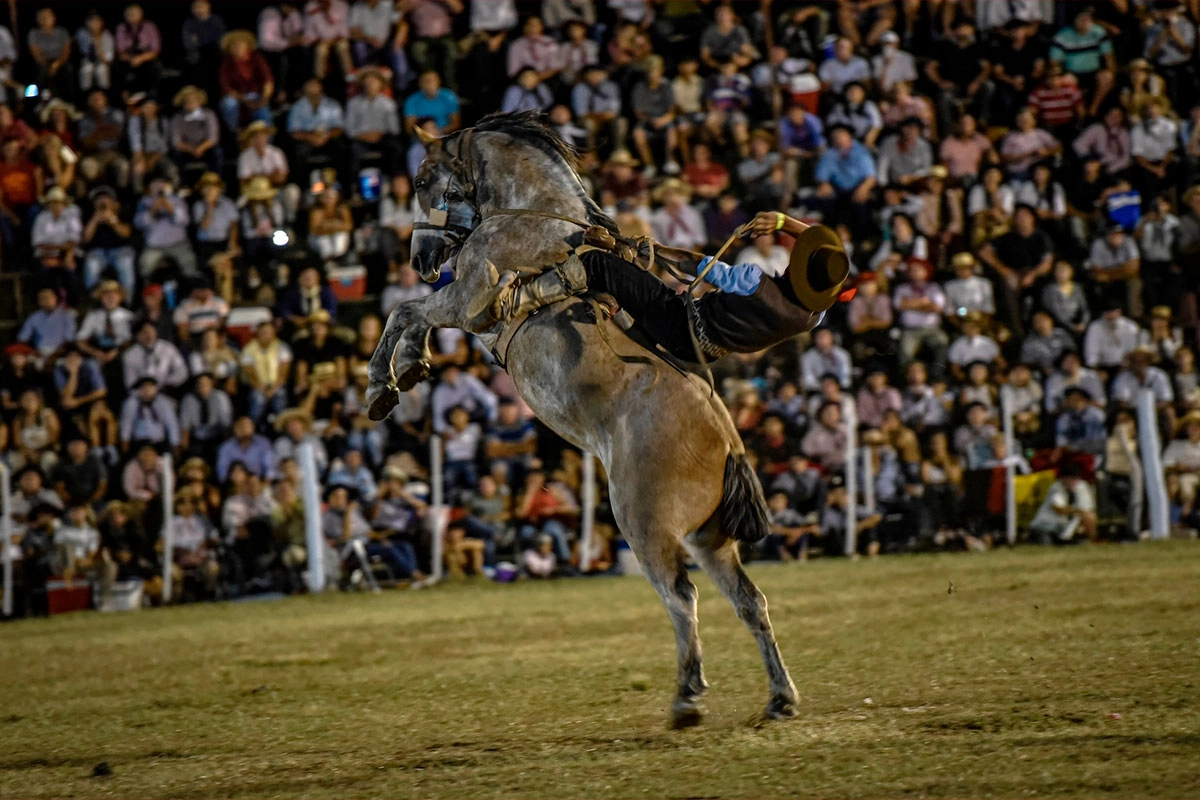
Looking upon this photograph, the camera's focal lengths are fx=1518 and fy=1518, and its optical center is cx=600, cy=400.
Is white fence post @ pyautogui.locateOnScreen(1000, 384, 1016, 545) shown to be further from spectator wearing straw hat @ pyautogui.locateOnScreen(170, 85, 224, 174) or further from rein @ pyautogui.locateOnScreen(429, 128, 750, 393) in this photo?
spectator wearing straw hat @ pyautogui.locateOnScreen(170, 85, 224, 174)

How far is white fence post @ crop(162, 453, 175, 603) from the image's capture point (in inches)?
526

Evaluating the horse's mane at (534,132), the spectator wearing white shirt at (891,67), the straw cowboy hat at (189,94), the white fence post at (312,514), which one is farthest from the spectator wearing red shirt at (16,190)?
the horse's mane at (534,132)

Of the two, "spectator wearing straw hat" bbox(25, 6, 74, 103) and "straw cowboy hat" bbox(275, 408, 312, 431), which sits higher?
"spectator wearing straw hat" bbox(25, 6, 74, 103)

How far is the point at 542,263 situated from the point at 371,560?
25.3 ft

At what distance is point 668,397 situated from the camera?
6.12 meters

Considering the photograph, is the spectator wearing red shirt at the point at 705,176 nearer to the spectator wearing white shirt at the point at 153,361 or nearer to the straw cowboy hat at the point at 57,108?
the spectator wearing white shirt at the point at 153,361

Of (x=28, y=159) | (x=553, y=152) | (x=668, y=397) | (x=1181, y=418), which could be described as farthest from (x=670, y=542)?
(x=28, y=159)

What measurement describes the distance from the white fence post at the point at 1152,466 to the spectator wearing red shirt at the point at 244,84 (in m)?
9.67

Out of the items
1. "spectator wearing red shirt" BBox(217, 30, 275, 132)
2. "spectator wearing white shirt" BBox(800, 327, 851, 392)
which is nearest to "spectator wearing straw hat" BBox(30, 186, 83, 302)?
"spectator wearing red shirt" BBox(217, 30, 275, 132)

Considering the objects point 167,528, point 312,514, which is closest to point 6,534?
point 167,528

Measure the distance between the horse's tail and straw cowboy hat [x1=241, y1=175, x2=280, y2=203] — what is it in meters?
10.8

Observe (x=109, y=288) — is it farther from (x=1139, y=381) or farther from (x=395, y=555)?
(x=1139, y=381)

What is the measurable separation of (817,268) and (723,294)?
0.46 metres

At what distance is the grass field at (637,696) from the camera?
5.08 m
